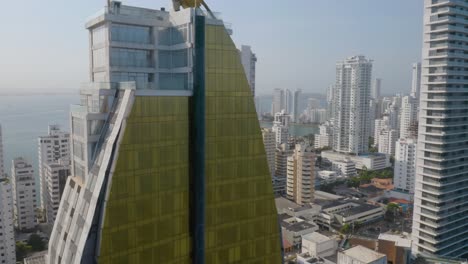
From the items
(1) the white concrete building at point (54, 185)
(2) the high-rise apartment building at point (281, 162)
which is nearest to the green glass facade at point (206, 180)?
(1) the white concrete building at point (54, 185)

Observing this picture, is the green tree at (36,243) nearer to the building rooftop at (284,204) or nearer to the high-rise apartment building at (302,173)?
the building rooftop at (284,204)

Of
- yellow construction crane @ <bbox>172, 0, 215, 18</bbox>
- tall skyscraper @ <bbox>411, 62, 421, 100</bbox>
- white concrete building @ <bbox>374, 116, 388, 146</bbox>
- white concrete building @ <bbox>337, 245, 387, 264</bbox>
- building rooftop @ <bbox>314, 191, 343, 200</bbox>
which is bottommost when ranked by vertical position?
building rooftop @ <bbox>314, 191, 343, 200</bbox>

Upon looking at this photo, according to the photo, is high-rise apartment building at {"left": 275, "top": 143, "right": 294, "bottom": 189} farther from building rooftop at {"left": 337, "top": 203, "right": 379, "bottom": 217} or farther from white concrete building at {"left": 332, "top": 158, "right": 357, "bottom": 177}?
building rooftop at {"left": 337, "top": 203, "right": 379, "bottom": 217}

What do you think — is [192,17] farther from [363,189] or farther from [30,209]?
[363,189]

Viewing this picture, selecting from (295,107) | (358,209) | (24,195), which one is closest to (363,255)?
(358,209)

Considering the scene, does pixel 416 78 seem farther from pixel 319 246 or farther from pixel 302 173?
pixel 319 246

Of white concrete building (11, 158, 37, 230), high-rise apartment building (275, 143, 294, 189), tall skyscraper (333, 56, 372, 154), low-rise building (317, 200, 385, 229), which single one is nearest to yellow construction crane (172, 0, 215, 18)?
white concrete building (11, 158, 37, 230)

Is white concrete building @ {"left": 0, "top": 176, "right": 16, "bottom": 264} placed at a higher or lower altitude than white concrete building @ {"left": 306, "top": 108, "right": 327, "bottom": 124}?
lower
